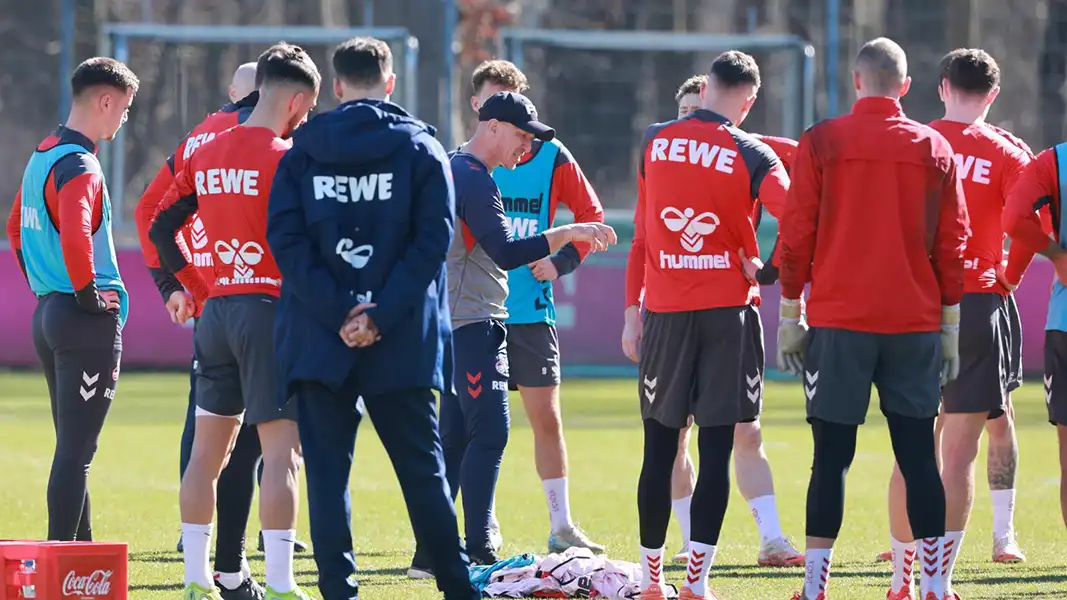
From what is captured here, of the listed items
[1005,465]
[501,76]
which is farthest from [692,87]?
[1005,465]

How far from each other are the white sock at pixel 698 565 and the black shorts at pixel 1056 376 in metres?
1.79

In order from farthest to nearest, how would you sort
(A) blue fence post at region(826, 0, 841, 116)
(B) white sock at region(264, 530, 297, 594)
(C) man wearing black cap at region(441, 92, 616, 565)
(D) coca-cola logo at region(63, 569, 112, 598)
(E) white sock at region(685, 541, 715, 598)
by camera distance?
(A) blue fence post at region(826, 0, 841, 116) < (C) man wearing black cap at region(441, 92, 616, 565) < (E) white sock at region(685, 541, 715, 598) < (B) white sock at region(264, 530, 297, 594) < (D) coca-cola logo at region(63, 569, 112, 598)

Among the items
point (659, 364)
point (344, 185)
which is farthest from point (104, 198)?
point (659, 364)

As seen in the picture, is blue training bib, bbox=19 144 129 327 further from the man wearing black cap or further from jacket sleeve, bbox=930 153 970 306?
jacket sleeve, bbox=930 153 970 306

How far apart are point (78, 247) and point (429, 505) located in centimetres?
217

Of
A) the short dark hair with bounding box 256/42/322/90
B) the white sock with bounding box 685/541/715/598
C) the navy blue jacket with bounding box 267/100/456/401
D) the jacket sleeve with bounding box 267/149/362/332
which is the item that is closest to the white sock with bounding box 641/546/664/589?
the white sock with bounding box 685/541/715/598

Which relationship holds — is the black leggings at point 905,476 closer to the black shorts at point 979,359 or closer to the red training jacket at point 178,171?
the black shorts at point 979,359

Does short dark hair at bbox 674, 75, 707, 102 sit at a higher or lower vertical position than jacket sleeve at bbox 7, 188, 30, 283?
higher

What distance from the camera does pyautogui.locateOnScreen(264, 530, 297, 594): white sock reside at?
21.8 feet

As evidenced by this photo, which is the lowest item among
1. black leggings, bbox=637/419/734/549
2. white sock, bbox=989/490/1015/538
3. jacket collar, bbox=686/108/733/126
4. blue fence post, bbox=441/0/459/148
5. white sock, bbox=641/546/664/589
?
white sock, bbox=989/490/1015/538

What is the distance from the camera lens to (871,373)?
6.76 metres

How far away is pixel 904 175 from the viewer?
667cm

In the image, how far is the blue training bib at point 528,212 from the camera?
8.83 metres

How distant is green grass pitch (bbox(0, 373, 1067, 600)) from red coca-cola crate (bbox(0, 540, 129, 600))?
1.31m
